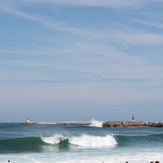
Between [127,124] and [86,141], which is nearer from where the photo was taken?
[86,141]

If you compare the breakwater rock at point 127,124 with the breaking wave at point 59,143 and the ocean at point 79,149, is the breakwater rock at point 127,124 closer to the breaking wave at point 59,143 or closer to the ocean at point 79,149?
the ocean at point 79,149

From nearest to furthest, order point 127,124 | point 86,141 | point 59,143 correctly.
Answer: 1. point 59,143
2. point 86,141
3. point 127,124

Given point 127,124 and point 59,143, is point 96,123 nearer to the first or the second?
point 127,124

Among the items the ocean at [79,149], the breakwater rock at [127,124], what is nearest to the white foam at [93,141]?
the ocean at [79,149]

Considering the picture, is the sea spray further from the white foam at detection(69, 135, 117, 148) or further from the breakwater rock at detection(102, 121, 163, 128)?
the breakwater rock at detection(102, 121, 163, 128)

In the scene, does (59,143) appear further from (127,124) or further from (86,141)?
(127,124)

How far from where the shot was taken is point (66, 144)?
120 ft

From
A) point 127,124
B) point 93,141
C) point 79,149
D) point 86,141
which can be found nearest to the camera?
point 79,149

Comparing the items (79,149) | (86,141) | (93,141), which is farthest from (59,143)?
(79,149)

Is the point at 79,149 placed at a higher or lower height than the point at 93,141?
lower

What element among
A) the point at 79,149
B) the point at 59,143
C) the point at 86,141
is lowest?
the point at 79,149

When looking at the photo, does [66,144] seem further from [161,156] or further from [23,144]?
[161,156]

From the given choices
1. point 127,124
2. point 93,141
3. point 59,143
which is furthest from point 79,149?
point 127,124

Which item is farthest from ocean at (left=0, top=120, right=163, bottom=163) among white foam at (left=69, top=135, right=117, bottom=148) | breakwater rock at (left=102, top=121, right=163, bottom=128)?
breakwater rock at (left=102, top=121, right=163, bottom=128)
